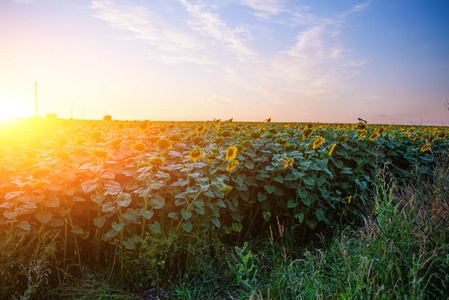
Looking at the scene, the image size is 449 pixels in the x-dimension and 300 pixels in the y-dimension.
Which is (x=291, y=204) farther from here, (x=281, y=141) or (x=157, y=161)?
(x=157, y=161)

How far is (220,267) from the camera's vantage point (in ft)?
10.1

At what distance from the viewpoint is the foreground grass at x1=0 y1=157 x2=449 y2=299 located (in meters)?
2.28

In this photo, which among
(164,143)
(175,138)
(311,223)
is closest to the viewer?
(164,143)

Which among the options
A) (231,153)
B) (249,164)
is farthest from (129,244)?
(249,164)

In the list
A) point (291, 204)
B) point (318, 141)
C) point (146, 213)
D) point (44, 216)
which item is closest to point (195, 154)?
point (146, 213)

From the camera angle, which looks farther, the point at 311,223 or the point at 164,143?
the point at 311,223

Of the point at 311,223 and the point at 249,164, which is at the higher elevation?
the point at 249,164

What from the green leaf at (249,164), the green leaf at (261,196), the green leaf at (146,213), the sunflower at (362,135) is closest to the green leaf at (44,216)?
the green leaf at (146,213)

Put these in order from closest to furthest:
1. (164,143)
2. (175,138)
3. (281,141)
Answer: (164,143), (175,138), (281,141)

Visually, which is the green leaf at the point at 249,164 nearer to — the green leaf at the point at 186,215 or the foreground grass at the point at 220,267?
the foreground grass at the point at 220,267

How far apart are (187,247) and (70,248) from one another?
3.67 ft

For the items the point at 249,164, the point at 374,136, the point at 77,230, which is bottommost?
the point at 77,230

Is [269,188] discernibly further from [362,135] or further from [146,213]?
[362,135]

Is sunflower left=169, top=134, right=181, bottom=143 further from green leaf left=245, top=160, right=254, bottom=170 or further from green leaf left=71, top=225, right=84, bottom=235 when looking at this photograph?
green leaf left=71, top=225, right=84, bottom=235
